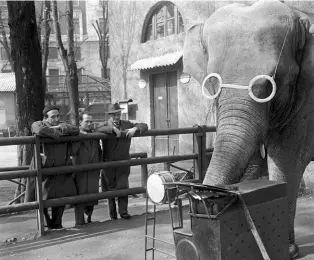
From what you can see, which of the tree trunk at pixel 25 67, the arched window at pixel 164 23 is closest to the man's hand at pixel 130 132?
the tree trunk at pixel 25 67

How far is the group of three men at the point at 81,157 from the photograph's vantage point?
19.5 feet

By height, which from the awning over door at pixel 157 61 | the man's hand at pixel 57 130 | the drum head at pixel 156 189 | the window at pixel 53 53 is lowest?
the drum head at pixel 156 189

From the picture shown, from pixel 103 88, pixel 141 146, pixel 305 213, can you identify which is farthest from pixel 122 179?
pixel 103 88

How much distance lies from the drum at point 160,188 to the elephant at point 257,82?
394mm

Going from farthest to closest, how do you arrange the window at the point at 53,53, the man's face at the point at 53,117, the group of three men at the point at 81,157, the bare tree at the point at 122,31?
the window at the point at 53,53, the bare tree at the point at 122,31, the man's face at the point at 53,117, the group of three men at the point at 81,157

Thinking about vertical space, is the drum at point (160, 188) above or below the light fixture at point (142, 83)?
below

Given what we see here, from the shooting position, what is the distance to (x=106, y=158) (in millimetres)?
6633

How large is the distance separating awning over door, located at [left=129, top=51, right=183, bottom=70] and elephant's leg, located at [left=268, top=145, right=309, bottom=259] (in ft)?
31.1

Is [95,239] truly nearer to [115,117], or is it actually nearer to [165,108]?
[115,117]

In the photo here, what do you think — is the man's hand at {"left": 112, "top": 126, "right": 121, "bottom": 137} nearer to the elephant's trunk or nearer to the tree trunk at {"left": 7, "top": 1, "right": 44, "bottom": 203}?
the tree trunk at {"left": 7, "top": 1, "right": 44, "bottom": 203}

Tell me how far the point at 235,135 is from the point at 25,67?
552cm

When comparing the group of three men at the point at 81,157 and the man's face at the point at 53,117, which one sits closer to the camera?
the group of three men at the point at 81,157

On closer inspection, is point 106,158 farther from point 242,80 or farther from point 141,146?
point 141,146

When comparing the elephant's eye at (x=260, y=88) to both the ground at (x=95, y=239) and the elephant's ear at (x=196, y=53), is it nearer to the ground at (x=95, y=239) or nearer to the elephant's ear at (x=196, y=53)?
the elephant's ear at (x=196, y=53)
